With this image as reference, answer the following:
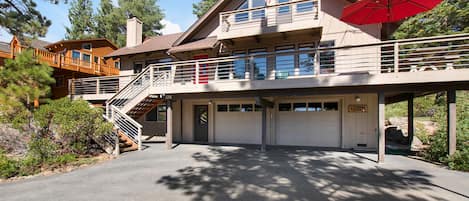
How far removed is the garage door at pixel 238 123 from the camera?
11812 millimetres

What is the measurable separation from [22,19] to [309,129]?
14.4 m

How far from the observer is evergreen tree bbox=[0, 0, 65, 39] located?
10594 mm

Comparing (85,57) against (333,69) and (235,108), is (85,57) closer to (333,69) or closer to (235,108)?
(235,108)

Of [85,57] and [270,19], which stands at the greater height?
[85,57]

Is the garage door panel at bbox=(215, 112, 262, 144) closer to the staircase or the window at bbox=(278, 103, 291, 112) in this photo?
the window at bbox=(278, 103, 291, 112)

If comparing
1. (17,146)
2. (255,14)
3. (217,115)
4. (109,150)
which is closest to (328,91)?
(255,14)

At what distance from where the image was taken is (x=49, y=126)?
797 cm

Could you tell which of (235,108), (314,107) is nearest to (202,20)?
(235,108)

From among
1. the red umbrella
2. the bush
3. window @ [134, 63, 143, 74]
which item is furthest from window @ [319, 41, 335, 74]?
the bush

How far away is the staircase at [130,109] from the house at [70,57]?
5.98 meters

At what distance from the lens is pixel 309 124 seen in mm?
10977

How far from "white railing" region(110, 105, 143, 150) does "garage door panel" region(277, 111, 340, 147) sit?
6454mm

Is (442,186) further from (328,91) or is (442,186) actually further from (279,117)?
(279,117)

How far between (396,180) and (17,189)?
8.88m
